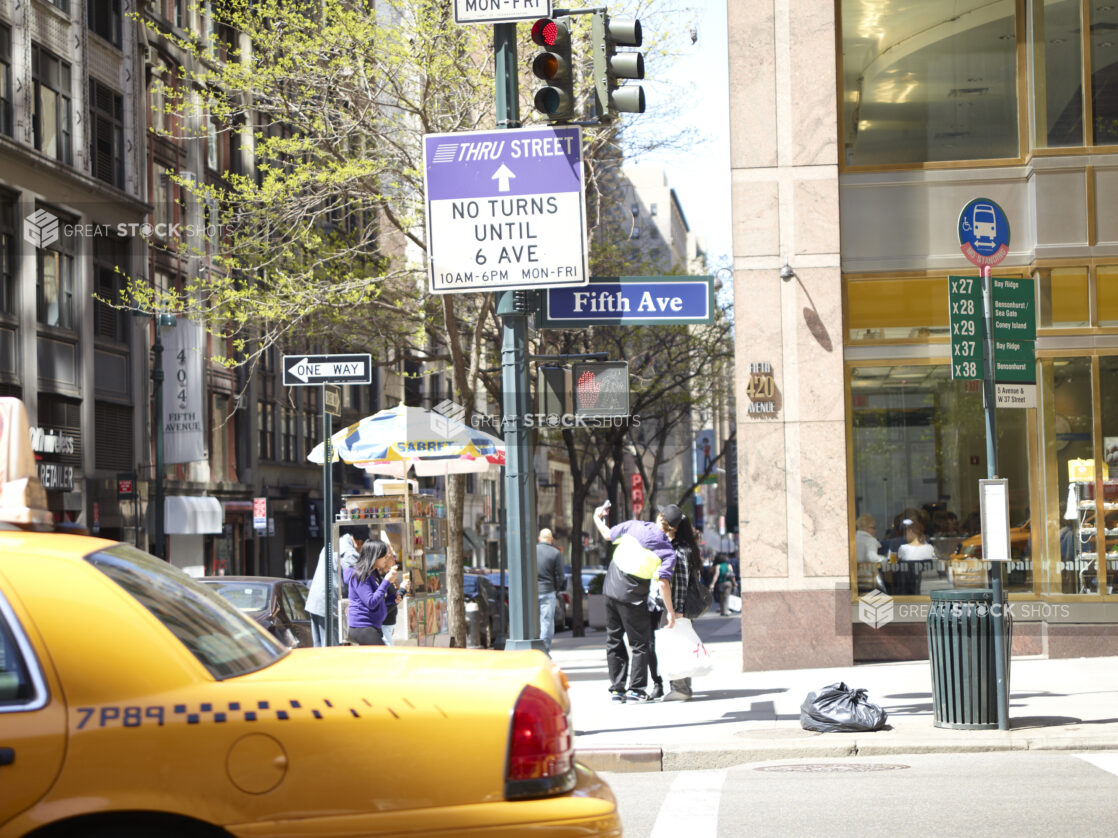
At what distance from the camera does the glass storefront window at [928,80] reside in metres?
16.2

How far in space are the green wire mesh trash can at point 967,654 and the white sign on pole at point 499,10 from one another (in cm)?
515

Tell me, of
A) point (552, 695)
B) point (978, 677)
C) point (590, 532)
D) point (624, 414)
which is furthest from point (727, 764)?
point (590, 532)

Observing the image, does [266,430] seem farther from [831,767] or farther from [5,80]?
[831,767]

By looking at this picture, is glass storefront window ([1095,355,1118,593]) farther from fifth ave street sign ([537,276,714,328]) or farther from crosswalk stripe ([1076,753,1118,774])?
fifth ave street sign ([537,276,714,328])

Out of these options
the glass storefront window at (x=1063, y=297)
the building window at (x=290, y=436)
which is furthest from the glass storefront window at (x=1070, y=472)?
the building window at (x=290, y=436)

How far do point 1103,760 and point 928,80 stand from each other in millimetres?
9666

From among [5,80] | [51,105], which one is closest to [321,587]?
[5,80]

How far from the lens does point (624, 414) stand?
937cm

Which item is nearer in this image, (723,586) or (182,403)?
(182,403)

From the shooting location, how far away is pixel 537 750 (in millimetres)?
4285

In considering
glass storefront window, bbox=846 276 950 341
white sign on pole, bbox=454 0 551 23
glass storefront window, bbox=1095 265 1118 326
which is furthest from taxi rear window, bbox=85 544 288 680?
glass storefront window, bbox=1095 265 1118 326

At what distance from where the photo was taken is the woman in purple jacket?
40.8 ft

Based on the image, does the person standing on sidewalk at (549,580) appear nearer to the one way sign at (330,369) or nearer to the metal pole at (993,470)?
the one way sign at (330,369)

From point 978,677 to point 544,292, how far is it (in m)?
4.31
